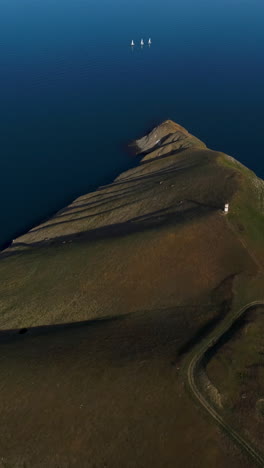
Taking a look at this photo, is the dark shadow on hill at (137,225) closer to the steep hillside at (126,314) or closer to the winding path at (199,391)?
the steep hillside at (126,314)


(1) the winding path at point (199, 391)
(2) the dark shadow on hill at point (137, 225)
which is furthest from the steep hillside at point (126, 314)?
(1) the winding path at point (199, 391)

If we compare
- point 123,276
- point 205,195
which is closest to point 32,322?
point 123,276

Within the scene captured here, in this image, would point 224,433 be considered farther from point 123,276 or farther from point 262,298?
point 123,276

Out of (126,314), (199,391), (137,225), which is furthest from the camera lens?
(137,225)

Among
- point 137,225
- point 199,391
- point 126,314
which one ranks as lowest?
point 199,391

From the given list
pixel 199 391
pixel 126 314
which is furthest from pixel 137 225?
pixel 199 391

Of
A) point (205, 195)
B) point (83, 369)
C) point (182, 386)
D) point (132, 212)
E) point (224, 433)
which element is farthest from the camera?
point (132, 212)

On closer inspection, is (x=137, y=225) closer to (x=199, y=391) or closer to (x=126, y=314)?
(x=126, y=314)

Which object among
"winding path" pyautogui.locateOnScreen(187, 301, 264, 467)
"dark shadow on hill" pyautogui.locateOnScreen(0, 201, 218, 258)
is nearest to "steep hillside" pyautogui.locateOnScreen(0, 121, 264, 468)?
"dark shadow on hill" pyautogui.locateOnScreen(0, 201, 218, 258)

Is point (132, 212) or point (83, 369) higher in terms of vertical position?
point (132, 212)
